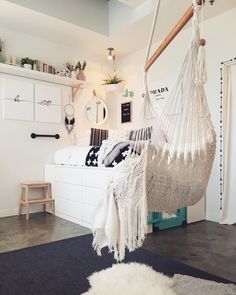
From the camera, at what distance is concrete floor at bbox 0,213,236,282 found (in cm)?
205

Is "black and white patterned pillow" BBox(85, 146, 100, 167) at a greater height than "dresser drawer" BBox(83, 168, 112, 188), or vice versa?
"black and white patterned pillow" BBox(85, 146, 100, 167)

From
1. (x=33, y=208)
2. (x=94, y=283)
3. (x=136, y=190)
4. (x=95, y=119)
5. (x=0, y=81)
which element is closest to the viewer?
(x=136, y=190)

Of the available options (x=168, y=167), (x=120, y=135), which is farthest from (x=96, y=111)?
(x=168, y=167)

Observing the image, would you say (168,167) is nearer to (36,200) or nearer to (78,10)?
(36,200)

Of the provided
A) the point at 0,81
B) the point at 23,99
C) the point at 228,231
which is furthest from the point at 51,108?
the point at 228,231

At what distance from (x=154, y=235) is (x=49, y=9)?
290cm

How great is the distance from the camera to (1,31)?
11.9 feet

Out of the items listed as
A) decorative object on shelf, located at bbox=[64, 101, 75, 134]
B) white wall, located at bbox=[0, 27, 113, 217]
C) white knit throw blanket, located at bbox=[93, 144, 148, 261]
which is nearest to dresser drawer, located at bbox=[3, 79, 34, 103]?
white wall, located at bbox=[0, 27, 113, 217]

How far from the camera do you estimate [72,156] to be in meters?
3.46

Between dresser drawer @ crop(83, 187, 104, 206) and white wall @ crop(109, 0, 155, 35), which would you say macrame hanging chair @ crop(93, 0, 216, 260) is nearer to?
dresser drawer @ crop(83, 187, 104, 206)

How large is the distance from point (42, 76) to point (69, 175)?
4.83 ft

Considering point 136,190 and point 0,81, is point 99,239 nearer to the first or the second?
point 136,190

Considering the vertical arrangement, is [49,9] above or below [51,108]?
above

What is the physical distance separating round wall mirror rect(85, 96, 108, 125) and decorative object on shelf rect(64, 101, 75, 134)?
301mm
